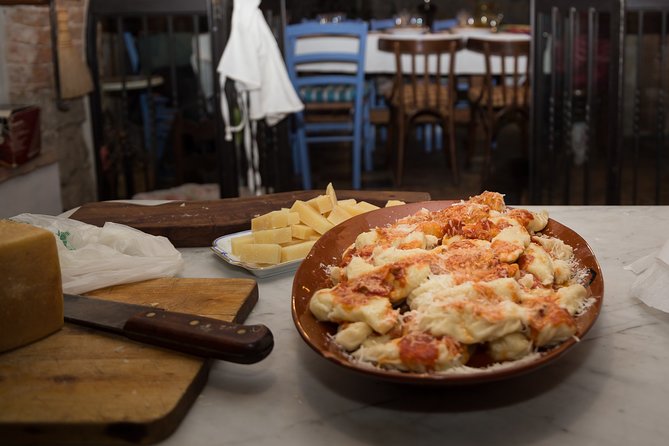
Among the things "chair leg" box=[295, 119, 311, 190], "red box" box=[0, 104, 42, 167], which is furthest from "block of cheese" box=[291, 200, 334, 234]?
"chair leg" box=[295, 119, 311, 190]

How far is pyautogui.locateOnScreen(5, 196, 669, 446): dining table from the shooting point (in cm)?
81

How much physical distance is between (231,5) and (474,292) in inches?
131

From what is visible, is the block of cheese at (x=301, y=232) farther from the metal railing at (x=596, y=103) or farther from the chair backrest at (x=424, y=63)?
the chair backrest at (x=424, y=63)

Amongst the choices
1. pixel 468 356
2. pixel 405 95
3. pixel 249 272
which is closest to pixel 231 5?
pixel 405 95

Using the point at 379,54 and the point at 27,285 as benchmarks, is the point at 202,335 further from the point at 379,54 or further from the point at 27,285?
the point at 379,54

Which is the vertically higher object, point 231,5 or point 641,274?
point 231,5

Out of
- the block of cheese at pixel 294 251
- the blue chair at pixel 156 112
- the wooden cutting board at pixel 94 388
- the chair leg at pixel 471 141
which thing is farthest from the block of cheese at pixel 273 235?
the chair leg at pixel 471 141

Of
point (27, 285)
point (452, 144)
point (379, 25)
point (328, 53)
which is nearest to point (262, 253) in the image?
point (27, 285)

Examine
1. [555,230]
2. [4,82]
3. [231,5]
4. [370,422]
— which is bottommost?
[370,422]

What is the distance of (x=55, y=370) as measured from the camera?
913mm

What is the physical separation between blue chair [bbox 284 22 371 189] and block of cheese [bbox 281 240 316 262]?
11.1ft

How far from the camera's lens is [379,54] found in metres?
5.15

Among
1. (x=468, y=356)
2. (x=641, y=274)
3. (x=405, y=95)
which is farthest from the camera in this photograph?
(x=405, y=95)

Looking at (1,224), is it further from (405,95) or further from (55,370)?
(405,95)
